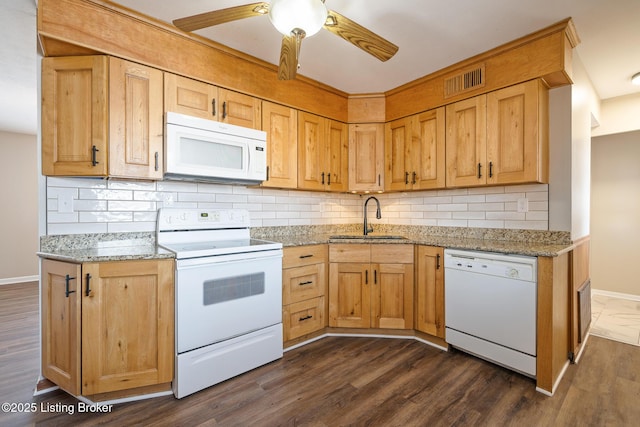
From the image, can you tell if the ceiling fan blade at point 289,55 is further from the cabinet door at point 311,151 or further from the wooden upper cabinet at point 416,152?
the wooden upper cabinet at point 416,152

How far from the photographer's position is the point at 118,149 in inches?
76.6

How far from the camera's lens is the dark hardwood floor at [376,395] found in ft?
5.32

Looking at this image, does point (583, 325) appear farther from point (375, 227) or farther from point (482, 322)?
point (375, 227)

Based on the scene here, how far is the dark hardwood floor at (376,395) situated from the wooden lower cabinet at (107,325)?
18 centimetres

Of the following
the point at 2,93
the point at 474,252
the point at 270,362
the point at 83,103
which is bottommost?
the point at 270,362

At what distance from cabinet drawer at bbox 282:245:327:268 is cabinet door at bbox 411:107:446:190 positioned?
47.0 inches

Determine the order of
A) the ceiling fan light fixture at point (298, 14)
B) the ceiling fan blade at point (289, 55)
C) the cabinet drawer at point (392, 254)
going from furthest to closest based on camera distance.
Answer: the cabinet drawer at point (392, 254) → the ceiling fan blade at point (289, 55) → the ceiling fan light fixture at point (298, 14)

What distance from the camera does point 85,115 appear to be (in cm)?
191

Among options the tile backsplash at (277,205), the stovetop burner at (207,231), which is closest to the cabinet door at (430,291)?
the tile backsplash at (277,205)

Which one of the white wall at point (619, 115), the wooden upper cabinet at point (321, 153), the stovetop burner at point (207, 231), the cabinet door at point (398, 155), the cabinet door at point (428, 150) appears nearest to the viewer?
the stovetop burner at point (207, 231)

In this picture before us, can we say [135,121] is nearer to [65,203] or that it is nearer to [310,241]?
[65,203]

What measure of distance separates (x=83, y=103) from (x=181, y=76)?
65 cm

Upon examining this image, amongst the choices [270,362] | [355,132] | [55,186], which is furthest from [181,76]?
[270,362]

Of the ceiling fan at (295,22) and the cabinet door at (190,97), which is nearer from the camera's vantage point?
the ceiling fan at (295,22)
